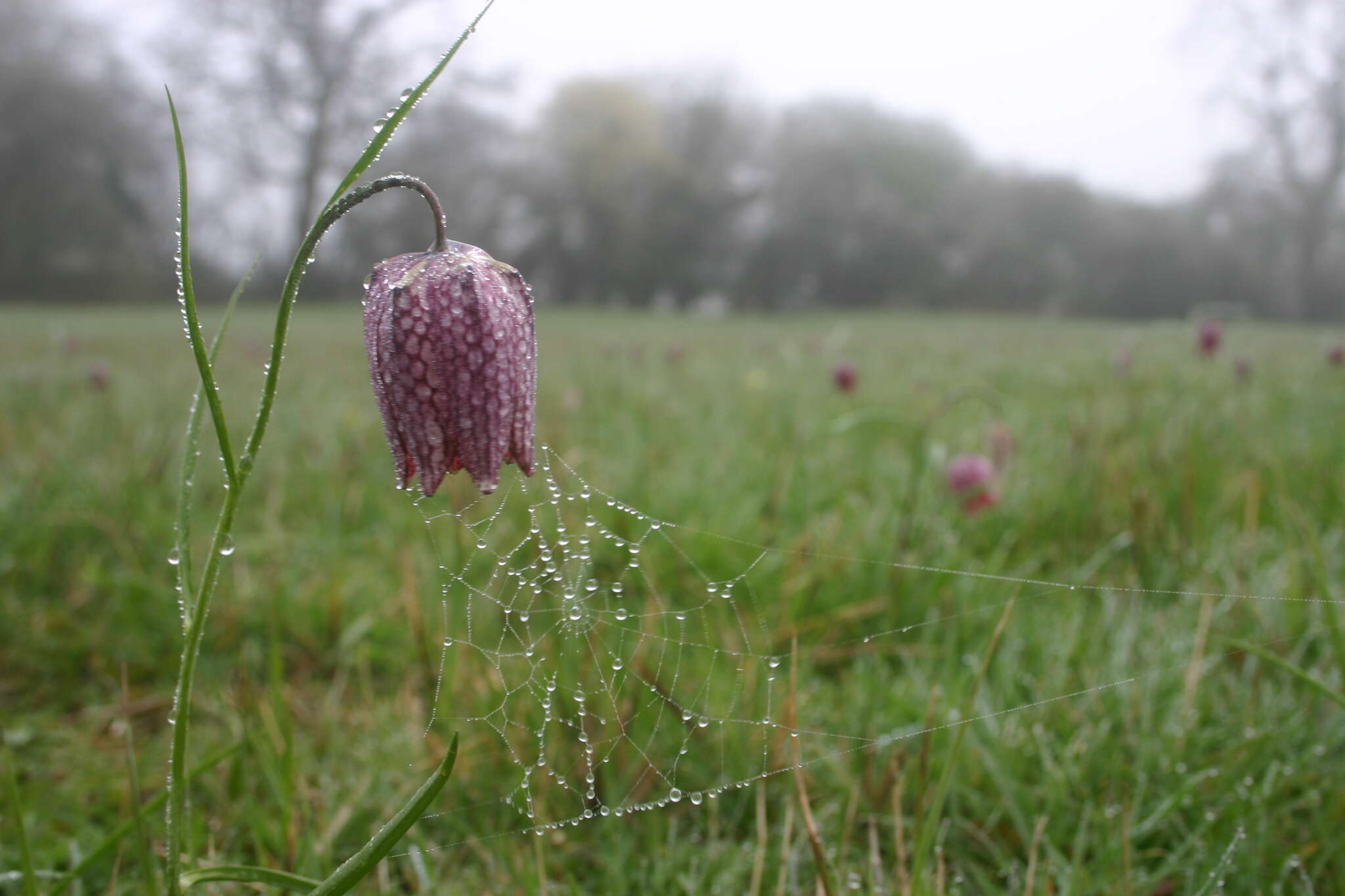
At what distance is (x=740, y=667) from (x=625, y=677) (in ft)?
0.49

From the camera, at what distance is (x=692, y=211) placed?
2164 centimetres

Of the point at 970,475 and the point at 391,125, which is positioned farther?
the point at 970,475

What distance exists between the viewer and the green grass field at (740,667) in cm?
92

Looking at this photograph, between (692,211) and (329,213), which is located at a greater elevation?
(692,211)

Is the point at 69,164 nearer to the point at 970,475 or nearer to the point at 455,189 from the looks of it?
the point at 455,189

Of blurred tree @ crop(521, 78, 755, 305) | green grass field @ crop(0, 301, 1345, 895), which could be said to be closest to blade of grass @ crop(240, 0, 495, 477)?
green grass field @ crop(0, 301, 1345, 895)

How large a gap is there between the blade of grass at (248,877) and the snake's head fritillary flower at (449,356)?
0.89 feet

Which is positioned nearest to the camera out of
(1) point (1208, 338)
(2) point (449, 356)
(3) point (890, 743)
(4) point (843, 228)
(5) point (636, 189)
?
(2) point (449, 356)

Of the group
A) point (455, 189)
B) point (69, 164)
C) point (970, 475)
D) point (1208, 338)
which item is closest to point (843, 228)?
point (455, 189)

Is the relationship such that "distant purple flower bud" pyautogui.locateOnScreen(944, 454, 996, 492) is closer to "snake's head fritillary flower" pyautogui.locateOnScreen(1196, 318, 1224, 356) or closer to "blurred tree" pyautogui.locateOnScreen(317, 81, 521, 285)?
"snake's head fritillary flower" pyautogui.locateOnScreen(1196, 318, 1224, 356)

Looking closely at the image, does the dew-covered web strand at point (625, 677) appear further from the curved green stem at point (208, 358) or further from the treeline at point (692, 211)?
the treeline at point (692, 211)

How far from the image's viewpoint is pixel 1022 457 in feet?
7.98

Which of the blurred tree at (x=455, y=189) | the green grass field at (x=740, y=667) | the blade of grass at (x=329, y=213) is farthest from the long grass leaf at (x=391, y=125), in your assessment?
the blurred tree at (x=455, y=189)

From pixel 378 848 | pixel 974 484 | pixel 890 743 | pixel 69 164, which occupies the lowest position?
pixel 890 743
